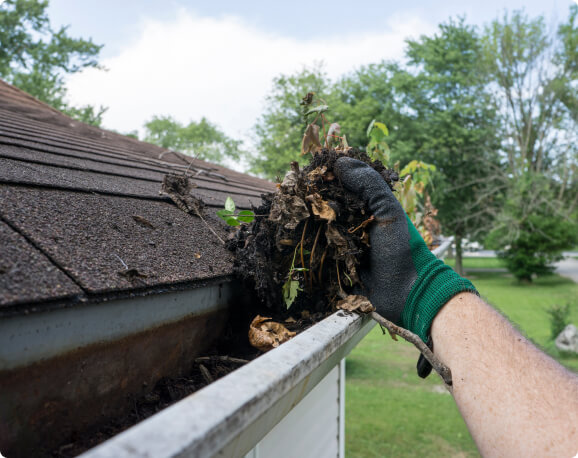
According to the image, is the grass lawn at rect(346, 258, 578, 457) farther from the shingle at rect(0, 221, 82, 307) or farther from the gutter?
the shingle at rect(0, 221, 82, 307)

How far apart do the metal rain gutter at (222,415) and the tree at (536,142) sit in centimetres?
1894

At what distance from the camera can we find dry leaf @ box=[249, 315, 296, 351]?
1107 mm

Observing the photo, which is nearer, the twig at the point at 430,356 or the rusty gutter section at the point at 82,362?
the rusty gutter section at the point at 82,362

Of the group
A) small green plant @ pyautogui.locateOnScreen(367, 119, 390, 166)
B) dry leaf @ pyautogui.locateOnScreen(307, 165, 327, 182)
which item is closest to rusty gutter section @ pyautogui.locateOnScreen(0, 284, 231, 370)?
dry leaf @ pyautogui.locateOnScreen(307, 165, 327, 182)

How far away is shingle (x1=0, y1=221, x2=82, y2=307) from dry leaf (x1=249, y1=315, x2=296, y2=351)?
21.2 inches

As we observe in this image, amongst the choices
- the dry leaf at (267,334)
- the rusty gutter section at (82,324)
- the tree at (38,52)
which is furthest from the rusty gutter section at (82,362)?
the tree at (38,52)

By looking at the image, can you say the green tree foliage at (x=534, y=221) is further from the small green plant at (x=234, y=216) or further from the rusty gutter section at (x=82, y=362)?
the rusty gutter section at (x=82, y=362)

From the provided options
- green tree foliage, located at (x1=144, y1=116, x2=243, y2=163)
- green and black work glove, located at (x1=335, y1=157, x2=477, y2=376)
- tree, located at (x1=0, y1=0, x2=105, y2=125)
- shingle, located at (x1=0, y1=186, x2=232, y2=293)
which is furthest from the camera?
green tree foliage, located at (x1=144, y1=116, x2=243, y2=163)

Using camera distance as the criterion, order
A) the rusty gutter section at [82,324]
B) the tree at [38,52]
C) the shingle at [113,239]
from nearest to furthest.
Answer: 1. the rusty gutter section at [82,324]
2. the shingle at [113,239]
3. the tree at [38,52]

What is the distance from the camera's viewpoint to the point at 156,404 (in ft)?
2.95

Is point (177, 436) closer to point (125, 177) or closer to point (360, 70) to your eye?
point (125, 177)

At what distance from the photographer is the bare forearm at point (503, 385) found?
0.94 m

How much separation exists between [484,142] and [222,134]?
91.7 feet

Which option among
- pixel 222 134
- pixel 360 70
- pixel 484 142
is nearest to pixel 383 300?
pixel 484 142
